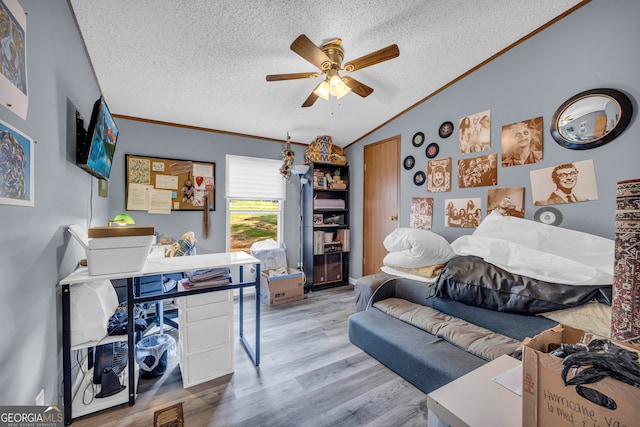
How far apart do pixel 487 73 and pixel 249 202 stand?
3.36 m

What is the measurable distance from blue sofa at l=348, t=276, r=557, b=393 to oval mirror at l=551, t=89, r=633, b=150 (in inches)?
56.7

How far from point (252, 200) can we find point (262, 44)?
2.26 meters

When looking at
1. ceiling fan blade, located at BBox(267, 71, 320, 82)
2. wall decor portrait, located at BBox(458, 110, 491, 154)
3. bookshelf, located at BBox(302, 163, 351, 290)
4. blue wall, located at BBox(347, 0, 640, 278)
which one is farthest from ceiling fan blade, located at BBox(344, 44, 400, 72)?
bookshelf, located at BBox(302, 163, 351, 290)

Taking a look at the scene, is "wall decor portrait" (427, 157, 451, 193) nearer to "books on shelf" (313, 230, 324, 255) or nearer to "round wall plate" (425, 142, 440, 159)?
"round wall plate" (425, 142, 440, 159)

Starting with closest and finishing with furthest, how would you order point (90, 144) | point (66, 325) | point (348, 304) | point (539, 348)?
point (539, 348), point (66, 325), point (90, 144), point (348, 304)

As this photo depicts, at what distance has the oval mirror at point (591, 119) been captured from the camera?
5.94 ft

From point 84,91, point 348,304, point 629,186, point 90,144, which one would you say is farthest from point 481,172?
point 84,91

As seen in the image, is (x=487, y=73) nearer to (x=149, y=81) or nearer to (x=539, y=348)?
(x=539, y=348)

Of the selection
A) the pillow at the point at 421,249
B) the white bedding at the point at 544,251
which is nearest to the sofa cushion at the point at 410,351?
the pillow at the point at 421,249

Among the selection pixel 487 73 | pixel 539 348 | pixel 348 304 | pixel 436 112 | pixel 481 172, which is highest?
pixel 487 73

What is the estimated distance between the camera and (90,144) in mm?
1674

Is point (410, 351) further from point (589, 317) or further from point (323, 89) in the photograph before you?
point (323, 89)

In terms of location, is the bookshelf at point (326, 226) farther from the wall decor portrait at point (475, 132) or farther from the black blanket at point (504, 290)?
the black blanket at point (504, 290)

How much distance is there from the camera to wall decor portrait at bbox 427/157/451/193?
9.62ft
